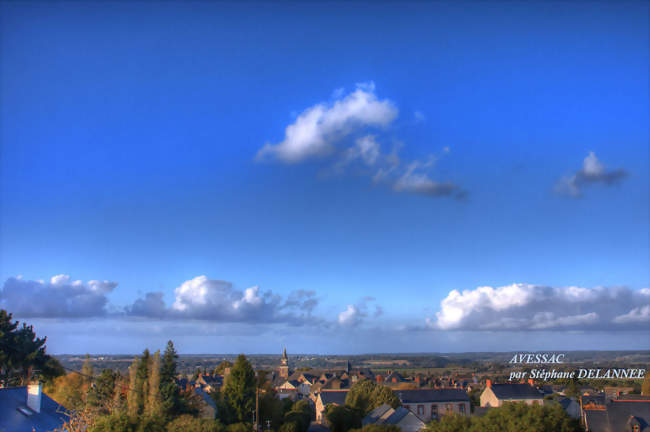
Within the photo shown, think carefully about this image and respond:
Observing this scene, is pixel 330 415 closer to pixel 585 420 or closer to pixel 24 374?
pixel 585 420

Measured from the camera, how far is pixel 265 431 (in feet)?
177

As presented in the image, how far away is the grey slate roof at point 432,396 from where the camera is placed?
7794 centimetres

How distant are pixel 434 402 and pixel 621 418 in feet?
104

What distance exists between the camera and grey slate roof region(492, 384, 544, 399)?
7812 centimetres

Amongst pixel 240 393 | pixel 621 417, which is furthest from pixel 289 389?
pixel 621 417

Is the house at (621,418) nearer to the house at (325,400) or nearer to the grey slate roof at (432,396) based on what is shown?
the grey slate roof at (432,396)

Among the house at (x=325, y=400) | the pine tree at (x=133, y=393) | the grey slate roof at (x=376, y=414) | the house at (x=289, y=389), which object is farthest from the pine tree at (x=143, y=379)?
the house at (x=289, y=389)

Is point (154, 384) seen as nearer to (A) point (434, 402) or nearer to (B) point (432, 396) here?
(A) point (434, 402)

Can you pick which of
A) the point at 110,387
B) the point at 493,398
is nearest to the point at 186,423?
the point at 110,387

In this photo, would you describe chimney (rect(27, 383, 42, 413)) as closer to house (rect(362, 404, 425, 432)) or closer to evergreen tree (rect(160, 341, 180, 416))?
evergreen tree (rect(160, 341, 180, 416))

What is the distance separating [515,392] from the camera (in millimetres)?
79250

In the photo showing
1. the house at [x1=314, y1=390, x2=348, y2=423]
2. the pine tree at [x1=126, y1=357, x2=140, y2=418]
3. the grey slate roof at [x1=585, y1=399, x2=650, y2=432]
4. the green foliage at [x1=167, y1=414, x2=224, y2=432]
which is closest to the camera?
the green foliage at [x1=167, y1=414, x2=224, y2=432]

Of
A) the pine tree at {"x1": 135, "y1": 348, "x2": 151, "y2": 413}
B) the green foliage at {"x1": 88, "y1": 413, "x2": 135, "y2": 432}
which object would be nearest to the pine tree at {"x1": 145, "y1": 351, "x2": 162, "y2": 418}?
the pine tree at {"x1": 135, "y1": 348, "x2": 151, "y2": 413}

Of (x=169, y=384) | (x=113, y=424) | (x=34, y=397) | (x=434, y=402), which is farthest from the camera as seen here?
(x=434, y=402)
